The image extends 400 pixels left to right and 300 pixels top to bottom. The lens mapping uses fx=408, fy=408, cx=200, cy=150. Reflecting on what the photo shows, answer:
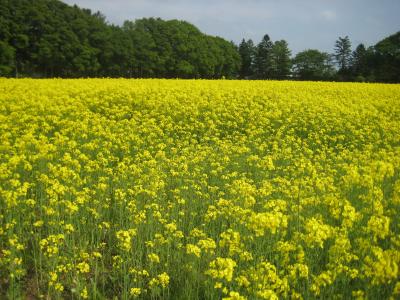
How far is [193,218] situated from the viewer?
615 cm

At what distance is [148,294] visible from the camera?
518 cm

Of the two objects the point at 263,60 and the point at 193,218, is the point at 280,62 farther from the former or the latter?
the point at 193,218

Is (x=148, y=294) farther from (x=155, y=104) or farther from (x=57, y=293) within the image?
(x=155, y=104)

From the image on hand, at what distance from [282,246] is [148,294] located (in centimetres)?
184

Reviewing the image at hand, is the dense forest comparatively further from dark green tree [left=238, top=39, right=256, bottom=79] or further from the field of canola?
the field of canola

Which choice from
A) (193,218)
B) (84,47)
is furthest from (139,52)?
(193,218)

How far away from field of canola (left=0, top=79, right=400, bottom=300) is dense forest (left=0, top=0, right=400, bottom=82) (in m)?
38.0

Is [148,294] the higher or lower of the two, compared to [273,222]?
lower

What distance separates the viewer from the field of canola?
448 centimetres

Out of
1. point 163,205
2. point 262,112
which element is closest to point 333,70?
point 262,112

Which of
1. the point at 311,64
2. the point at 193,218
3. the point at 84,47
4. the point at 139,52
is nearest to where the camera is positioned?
the point at 193,218

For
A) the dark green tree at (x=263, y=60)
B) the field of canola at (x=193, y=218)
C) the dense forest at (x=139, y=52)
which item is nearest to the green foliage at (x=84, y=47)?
the dense forest at (x=139, y=52)

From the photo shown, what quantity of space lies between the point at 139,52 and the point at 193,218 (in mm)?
55263

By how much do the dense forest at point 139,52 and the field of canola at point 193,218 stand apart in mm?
37981
